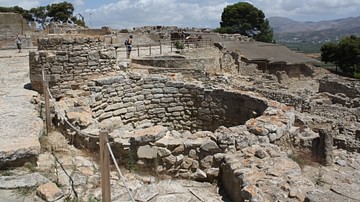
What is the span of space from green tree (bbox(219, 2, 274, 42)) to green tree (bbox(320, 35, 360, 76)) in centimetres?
1495

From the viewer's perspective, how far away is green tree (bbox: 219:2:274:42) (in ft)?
194

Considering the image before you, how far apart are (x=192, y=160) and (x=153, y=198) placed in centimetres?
112

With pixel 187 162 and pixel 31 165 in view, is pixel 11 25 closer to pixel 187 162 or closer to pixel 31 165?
pixel 31 165

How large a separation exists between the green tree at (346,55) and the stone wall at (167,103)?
117 feet

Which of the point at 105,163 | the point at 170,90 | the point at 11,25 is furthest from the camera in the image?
the point at 11,25

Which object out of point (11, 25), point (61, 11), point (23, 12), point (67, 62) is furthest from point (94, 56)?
point (23, 12)

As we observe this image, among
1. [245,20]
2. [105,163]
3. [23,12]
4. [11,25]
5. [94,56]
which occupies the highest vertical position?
[23,12]

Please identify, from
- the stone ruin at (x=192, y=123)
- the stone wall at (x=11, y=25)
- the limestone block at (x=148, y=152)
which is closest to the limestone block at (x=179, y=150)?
the stone ruin at (x=192, y=123)

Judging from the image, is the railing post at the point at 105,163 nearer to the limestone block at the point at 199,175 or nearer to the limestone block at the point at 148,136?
the limestone block at the point at 148,136

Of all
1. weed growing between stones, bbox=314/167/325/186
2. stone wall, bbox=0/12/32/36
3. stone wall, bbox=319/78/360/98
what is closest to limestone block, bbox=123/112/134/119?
weed growing between stones, bbox=314/167/325/186

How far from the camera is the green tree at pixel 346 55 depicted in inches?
1649

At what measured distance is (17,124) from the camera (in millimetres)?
7441

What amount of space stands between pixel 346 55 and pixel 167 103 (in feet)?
126

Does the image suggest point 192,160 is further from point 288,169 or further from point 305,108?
point 305,108
